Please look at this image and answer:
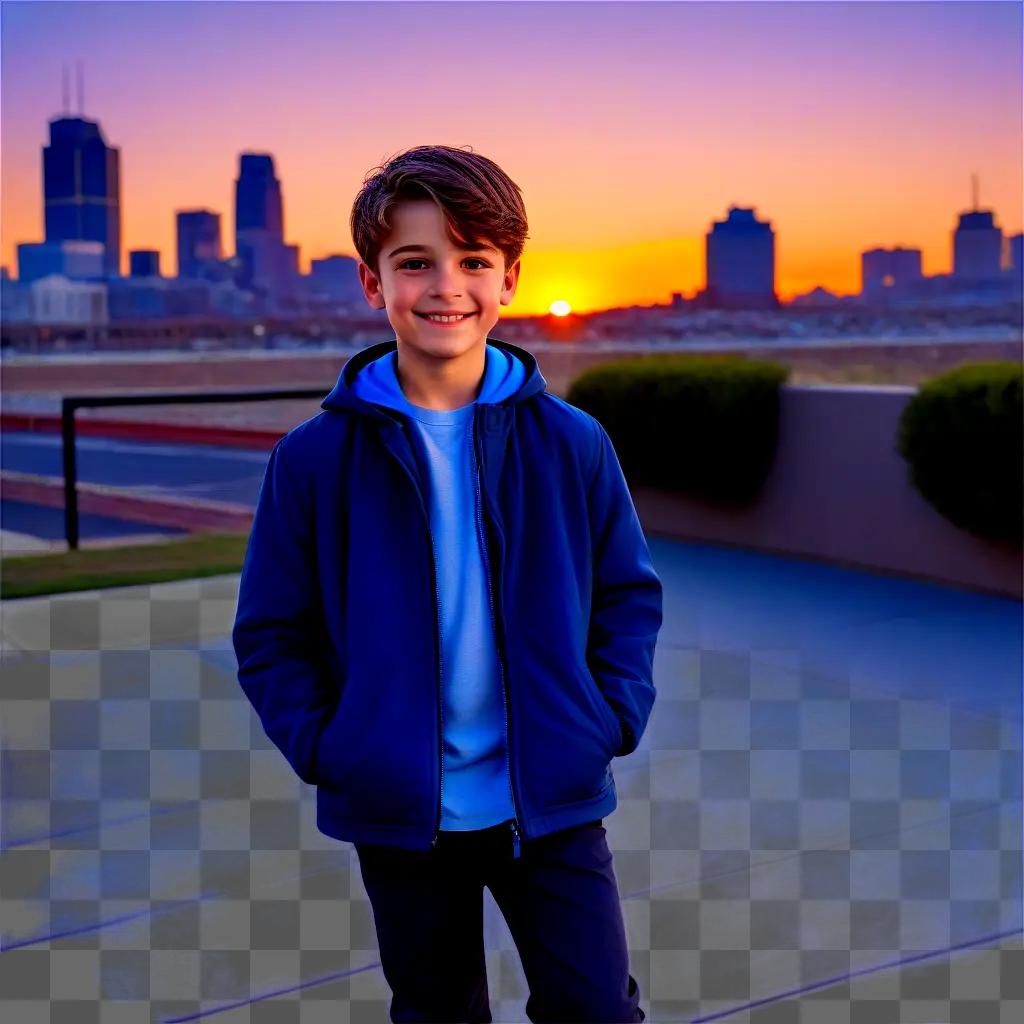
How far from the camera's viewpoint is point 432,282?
1.99 m

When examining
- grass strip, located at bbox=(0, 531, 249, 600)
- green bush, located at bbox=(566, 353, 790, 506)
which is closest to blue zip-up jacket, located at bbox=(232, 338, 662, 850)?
grass strip, located at bbox=(0, 531, 249, 600)

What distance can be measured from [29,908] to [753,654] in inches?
→ 136

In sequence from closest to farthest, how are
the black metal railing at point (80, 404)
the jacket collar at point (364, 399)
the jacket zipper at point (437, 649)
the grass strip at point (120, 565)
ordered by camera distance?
the jacket zipper at point (437, 649), the jacket collar at point (364, 399), the grass strip at point (120, 565), the black metal railing at point (80, 404)

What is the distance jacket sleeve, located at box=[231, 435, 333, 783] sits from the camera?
79.0 inches

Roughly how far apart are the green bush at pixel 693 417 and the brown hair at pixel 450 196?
7311mm

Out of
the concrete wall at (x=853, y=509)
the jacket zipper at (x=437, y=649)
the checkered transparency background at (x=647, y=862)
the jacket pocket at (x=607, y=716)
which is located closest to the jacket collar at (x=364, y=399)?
the jacket zipper at (x=437, y=649)

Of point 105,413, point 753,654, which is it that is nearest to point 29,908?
point 753,654

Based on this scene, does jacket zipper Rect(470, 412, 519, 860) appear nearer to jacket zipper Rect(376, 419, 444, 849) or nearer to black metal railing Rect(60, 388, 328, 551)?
jacket zipper Rect(376, 419, 444, 849)

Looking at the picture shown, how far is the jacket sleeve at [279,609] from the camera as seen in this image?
201 centimetres

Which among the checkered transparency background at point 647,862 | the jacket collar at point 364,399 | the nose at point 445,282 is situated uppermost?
the nose at point 445,282

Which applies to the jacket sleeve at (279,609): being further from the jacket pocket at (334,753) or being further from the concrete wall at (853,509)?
the concrete wall at (853,509)

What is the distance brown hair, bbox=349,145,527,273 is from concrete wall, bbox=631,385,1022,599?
6266 millimetres

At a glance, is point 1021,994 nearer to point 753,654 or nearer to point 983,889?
point 983,889

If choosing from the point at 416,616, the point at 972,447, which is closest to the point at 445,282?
the point at 416,616
